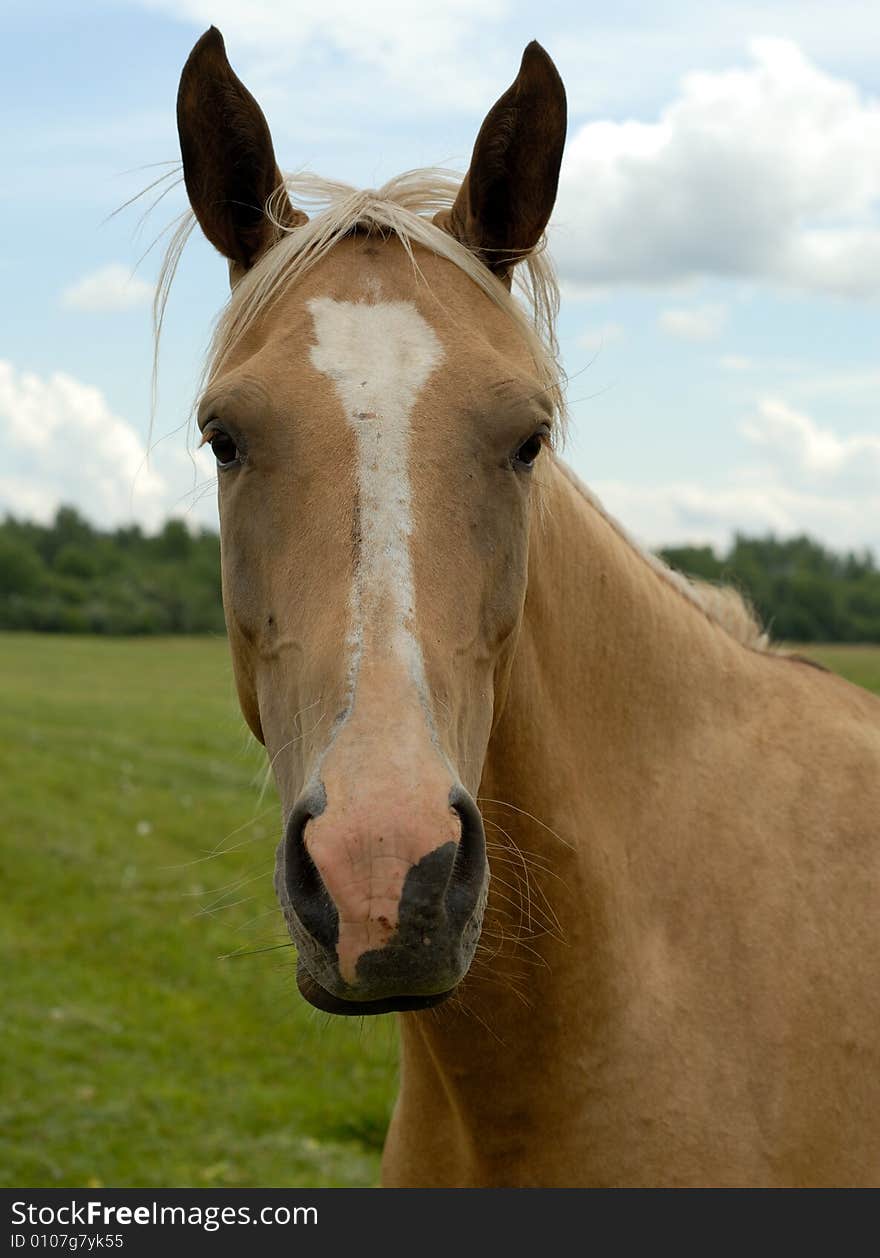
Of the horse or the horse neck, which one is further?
the horse neck

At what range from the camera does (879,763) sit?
3.33 m

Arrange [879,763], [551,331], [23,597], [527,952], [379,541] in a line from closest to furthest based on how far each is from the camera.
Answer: [379,541]
[527,952]
[551,331]
[879,763]
[23,597]

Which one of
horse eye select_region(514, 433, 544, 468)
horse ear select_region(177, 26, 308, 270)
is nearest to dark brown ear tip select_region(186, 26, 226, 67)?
horse ear select_region(177, 26, 308, 270)

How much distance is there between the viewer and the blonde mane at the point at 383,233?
9.07ft

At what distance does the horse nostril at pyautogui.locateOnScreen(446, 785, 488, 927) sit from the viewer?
201cm

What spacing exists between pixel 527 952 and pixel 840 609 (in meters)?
18.5

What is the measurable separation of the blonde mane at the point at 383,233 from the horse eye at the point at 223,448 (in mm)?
277

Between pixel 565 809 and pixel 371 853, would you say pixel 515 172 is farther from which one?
pixel 371 853

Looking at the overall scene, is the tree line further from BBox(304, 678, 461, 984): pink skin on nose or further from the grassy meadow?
BBox(304, 678, 461, 984): pink skin on nose

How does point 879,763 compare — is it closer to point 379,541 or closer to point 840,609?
point 379,541

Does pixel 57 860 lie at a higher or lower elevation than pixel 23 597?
higher

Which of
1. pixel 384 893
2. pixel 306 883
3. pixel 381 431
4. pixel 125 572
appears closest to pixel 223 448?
pixel 381 431

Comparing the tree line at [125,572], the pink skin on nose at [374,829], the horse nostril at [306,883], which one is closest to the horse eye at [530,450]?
the pink skin on nose at [374,829]

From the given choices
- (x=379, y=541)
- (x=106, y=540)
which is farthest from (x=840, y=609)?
(x=106, y=540)
